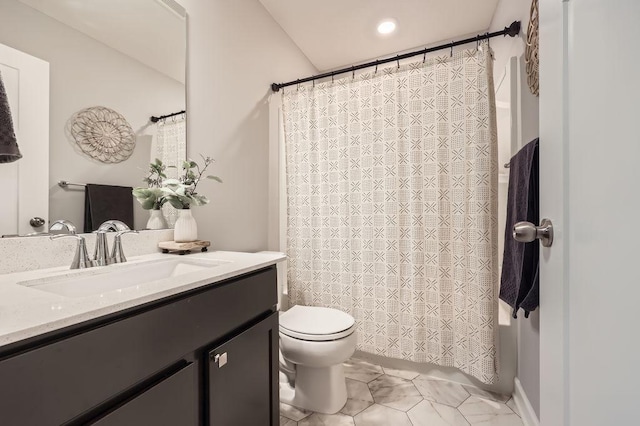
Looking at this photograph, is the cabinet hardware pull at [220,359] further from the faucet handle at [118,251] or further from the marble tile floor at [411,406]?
the marble tile floor at [411,406]

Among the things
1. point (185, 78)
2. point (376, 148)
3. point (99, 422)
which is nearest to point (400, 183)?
point (376, 148)

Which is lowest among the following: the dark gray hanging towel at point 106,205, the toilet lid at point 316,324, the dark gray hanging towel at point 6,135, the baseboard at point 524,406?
the baseboard at point 524,406

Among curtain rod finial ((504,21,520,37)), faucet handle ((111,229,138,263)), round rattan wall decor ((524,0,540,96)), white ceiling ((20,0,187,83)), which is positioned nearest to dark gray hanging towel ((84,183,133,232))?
faucet handle ((111,229,138,263))

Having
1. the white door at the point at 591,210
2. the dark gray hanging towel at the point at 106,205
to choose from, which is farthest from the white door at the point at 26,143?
the white door at the point at 591,210

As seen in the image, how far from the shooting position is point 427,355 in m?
1.71

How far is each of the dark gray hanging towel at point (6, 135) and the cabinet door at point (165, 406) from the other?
0.84 m

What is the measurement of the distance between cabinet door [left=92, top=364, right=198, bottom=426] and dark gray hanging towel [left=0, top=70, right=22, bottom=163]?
33.1 inches

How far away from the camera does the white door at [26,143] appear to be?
2.85 ft

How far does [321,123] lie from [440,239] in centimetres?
110

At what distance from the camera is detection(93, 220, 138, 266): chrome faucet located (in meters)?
0.99

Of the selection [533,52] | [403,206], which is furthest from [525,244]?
[533,52]

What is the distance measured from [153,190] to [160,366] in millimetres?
839

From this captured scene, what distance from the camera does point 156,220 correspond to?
132cm

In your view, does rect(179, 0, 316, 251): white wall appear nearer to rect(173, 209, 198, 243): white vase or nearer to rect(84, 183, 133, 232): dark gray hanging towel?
rect(173, 209, 198, 243): white vase
